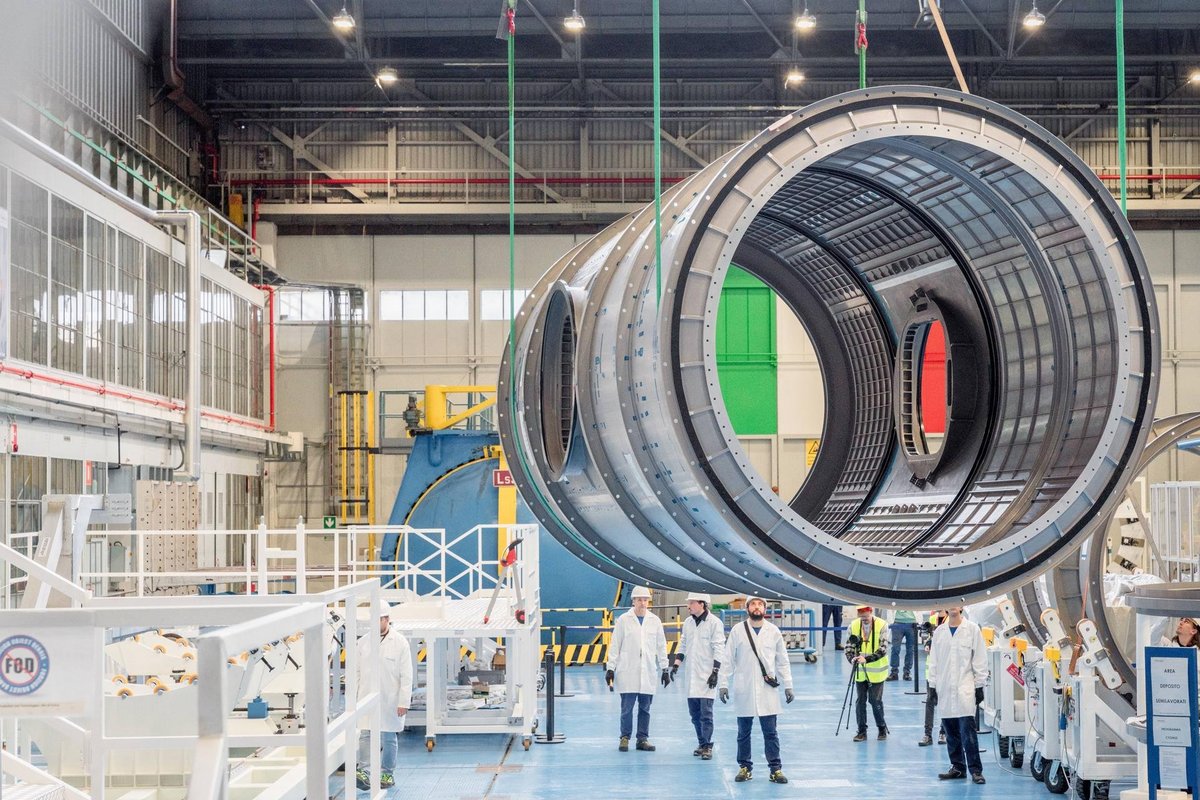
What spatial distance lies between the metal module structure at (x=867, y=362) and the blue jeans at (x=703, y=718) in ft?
22.3

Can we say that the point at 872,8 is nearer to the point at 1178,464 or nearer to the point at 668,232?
the point at 1178,464

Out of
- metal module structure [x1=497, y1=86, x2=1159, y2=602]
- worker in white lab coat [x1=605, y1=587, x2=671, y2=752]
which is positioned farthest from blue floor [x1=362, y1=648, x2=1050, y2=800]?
metal module structure [x1=497, y1=86, x2=1159, y2=602]

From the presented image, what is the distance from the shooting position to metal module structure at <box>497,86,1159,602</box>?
485cm

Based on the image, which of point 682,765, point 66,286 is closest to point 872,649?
point 682,765

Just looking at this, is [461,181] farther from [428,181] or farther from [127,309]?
[127,309]

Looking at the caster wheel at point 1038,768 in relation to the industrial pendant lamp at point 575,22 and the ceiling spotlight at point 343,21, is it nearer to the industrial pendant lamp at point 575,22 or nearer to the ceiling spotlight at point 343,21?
the industrial pendant lamp at point 575,22

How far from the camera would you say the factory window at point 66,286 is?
16.7m

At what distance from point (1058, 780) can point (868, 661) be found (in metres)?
2.91

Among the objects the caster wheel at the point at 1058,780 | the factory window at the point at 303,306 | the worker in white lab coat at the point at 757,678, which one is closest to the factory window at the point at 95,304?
the worker in white lab coat at the point at 757,678

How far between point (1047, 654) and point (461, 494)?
1245 centimetres

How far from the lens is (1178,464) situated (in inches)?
1137

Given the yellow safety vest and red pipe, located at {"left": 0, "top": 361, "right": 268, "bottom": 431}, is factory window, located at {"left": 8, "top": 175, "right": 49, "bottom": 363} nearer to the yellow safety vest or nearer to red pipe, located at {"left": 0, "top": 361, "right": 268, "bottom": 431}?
red pipe, located at {"left": 0, "top": 361, "right": 268, "bottom": 431}

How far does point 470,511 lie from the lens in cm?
2245

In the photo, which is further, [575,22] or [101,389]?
[575,22]
